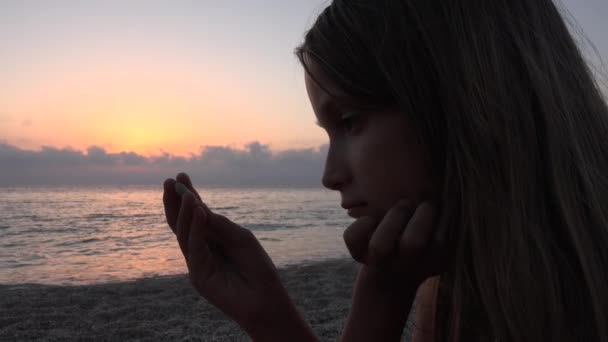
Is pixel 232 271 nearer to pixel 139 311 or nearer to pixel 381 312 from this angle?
pixel 381 312

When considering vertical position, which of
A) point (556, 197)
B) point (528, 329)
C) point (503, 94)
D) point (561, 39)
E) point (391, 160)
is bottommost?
point (528, 329)

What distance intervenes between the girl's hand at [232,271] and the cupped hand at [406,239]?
0.37m

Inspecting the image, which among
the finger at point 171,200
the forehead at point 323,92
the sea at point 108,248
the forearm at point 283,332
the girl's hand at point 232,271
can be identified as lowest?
the sea at point 108,248

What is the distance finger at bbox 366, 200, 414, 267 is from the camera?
1124 millimetres

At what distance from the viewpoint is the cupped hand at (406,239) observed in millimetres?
1117

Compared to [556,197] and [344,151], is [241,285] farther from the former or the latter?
[556,197]

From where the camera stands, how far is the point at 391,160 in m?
1.25

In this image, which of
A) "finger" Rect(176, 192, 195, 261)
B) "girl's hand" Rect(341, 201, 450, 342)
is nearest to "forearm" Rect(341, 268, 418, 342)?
"girl's hand" Rect(341, 201, 450, 342)

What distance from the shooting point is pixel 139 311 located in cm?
586

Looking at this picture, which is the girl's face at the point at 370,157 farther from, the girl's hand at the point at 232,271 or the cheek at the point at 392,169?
the girl's hand at the point at 232,271

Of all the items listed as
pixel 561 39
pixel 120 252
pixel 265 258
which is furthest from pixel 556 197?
pixel 120 252

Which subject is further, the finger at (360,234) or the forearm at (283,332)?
the forearm at (283,332)

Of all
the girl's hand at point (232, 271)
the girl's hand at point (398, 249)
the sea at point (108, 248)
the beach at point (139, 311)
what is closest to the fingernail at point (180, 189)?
the girl's hand at point (232, 271)

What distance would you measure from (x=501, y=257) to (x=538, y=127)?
1.11 feet
